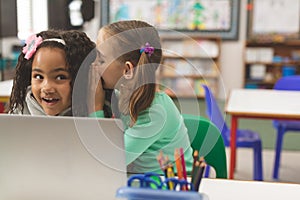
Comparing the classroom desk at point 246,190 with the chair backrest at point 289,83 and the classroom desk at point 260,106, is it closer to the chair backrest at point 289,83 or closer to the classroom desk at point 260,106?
the classroom desk at point 260,106

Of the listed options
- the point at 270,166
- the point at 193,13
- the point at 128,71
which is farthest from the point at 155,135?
the point at 193,13

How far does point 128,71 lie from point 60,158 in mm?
286

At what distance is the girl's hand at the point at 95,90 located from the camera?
0.98 m

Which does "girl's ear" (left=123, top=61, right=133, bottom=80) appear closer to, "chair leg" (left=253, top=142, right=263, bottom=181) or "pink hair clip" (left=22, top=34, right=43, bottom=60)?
"pink hair clip" (left=22, top=34, right=43, bottom=60)

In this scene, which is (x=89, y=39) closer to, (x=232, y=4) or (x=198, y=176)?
(x=198, y=176)

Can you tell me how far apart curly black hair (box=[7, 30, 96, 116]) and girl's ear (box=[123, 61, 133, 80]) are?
0.28 feet

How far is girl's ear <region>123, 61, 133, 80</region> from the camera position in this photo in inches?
38.2

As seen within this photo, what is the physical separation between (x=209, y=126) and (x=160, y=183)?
19.3 inches

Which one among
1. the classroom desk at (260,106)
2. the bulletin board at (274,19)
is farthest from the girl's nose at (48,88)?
the bulletin board at (274,19)

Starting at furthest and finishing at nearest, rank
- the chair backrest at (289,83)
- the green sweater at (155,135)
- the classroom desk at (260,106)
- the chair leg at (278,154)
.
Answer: the chair backrest at (289,83), the chair leg at (278,154), the classroom desk at (260,106), the green sweater at (155,135)

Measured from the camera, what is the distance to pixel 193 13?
593cm

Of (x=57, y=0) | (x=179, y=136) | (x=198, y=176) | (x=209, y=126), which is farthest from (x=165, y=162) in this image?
(x=57, y=0)

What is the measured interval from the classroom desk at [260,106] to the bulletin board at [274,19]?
9.66 ft

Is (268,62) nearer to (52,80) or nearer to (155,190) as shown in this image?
(52,80)
